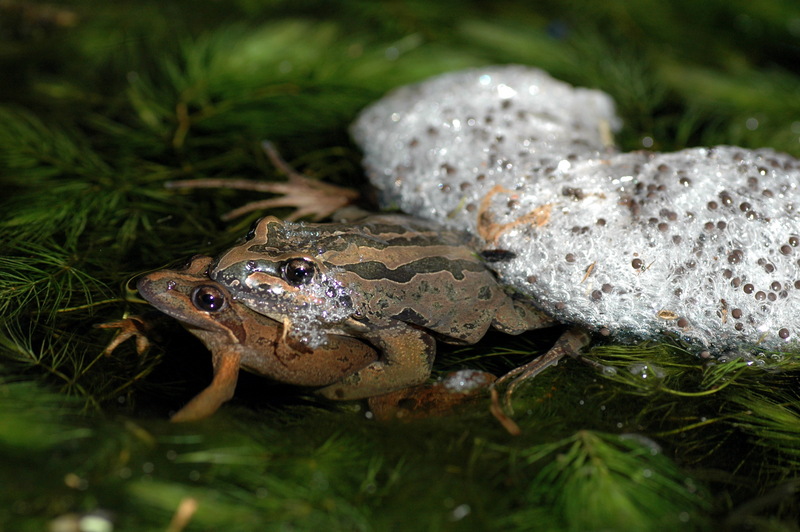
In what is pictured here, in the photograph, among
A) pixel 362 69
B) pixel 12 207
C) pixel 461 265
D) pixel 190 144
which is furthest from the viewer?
pixel 362 69

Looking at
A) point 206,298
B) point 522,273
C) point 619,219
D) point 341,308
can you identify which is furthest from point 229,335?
point 619,219

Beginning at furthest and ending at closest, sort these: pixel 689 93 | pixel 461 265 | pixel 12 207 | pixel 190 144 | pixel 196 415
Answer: pixel 689 93, pixel 190 144, pixel 12 207, pixel 461 265, pixel 196 415

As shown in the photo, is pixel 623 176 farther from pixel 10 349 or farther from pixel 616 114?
pixel 10 349

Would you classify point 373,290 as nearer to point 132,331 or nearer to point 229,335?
point 229,335

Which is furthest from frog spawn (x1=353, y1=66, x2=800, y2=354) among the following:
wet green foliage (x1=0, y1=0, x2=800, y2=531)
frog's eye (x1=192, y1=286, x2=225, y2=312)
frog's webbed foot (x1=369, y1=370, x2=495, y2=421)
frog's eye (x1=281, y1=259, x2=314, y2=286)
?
frog's eye (x1=192, y1=286, x2=225, y2=312)

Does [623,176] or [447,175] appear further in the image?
[447,175]

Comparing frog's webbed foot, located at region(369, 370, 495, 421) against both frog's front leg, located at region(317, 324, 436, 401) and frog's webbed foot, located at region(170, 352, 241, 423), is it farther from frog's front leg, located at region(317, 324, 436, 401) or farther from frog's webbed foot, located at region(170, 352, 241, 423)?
frog's webbed foot, located at region(170, 352, 241, 423)

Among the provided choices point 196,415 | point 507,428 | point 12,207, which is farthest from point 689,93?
point 12,207

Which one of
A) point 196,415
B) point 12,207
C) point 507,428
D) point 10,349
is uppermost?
point 12,207
